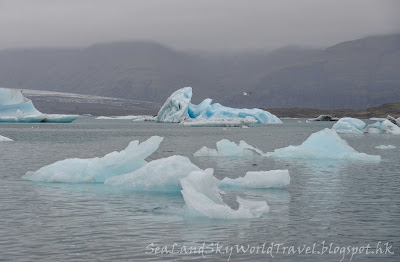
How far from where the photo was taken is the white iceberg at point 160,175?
17.3 meters

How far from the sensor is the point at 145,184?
1831cm

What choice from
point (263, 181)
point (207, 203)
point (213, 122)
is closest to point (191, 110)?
point (213, 122)

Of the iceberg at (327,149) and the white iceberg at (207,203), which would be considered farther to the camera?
the iceberg at (327,149)

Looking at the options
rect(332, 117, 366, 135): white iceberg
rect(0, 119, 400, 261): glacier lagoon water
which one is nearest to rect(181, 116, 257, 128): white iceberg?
rect(332, 117, 366, 135): white iceberg

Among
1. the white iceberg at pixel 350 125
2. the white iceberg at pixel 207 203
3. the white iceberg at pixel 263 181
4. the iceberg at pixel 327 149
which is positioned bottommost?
the white iceberg at pixel 350 125

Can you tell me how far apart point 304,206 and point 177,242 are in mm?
5613

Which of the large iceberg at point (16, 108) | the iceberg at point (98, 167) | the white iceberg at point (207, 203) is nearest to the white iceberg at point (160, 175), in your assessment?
the iceberg at point (98, 167)

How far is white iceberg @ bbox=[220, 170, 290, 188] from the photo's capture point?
1933 cm

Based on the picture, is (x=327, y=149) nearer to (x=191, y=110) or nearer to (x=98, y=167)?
(x=98, y=167)

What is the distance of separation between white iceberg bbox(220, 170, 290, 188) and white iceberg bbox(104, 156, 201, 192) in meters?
2.29

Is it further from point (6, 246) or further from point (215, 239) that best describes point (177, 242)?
point (6, 246)

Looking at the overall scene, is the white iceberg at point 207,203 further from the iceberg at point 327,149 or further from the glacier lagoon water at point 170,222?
the iceberg at point 327,149

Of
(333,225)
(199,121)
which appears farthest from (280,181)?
(199,121)

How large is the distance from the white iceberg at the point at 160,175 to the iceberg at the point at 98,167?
712 millimetres
